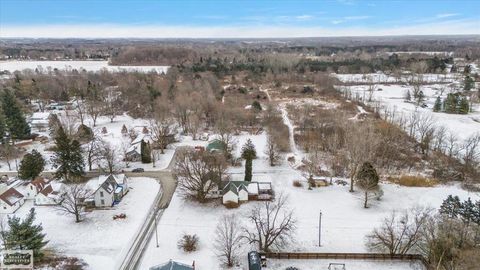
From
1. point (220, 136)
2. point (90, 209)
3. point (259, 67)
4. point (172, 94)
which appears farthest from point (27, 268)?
point (259, 67)

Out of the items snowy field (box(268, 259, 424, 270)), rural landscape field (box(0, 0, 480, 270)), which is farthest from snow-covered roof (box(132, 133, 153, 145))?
snowy field (box(268, 259, 424, 270))

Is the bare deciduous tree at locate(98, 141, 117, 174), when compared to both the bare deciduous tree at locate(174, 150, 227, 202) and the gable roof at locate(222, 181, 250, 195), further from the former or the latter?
the gable roof at locate(222, 181, 250, 195)

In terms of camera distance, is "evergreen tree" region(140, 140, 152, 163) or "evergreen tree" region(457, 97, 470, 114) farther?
"evergreen tree" region(457, 97, 470, 114)

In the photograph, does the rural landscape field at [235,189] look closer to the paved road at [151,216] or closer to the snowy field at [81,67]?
the paved road at [151,216]

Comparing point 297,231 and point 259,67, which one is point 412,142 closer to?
point 297,231

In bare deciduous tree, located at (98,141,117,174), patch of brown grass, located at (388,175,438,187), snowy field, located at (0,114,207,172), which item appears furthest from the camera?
snowy field, located at (0,114,207,172)

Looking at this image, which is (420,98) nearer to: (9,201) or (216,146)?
(216,146)

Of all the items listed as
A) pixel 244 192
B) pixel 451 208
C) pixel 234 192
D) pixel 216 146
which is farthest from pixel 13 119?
pixel 451 208
